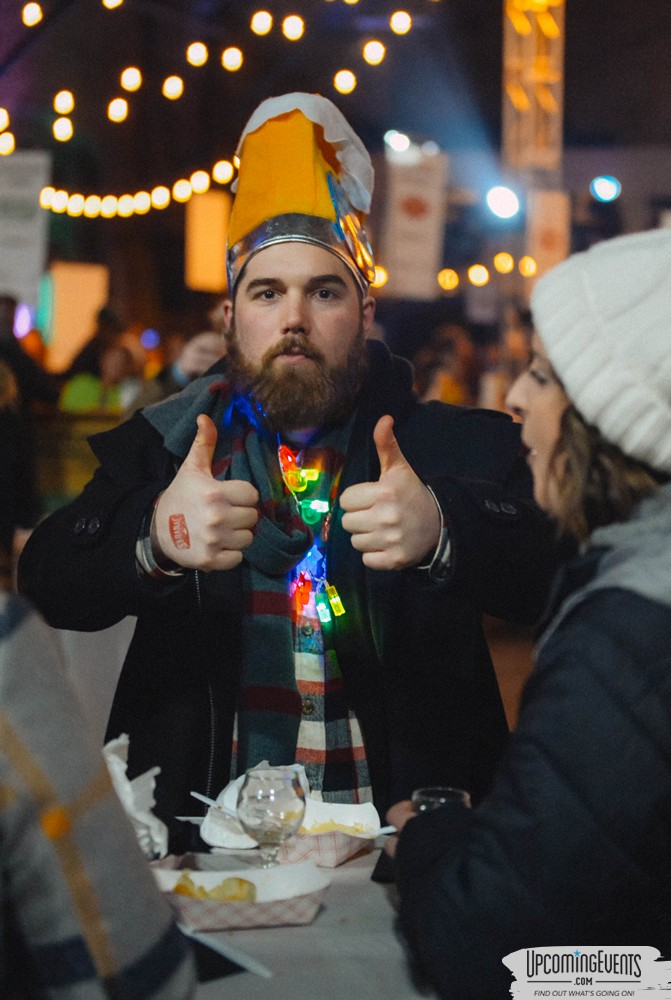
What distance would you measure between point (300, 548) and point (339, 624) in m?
0.18

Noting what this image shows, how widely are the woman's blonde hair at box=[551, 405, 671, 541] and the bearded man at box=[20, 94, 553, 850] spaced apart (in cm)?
55

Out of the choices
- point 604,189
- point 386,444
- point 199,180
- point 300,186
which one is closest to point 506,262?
point 199,180

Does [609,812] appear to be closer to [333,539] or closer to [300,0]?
[333,539]

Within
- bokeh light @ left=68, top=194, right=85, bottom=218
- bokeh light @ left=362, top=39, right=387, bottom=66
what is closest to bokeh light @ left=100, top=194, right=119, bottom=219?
bokeh light @ left=68, top=194, right=85, bottom=218

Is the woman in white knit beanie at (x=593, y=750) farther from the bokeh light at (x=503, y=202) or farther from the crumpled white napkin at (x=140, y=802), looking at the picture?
the bokeh light at (x=503, y=202)

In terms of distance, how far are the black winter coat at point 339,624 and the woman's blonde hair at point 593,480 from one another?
2.24 feet

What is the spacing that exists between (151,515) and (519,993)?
1249 mm

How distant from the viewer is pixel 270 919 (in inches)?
65.7

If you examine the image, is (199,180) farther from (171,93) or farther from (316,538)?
(316,538)

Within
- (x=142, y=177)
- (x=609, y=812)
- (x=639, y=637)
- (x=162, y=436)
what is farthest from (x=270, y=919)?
(x=142, y=177)

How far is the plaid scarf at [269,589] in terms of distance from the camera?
98.5 inches

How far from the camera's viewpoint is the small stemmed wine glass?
6.29ft

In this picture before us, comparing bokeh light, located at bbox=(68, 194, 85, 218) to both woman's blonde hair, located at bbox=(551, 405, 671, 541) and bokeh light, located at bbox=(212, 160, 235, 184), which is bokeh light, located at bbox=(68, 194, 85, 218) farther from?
woman's blonde hair, located at bbox=(551, 405, 671, 541)

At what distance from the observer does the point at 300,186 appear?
2.82 m
